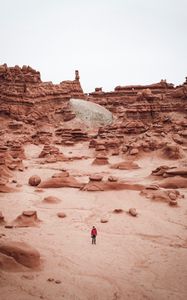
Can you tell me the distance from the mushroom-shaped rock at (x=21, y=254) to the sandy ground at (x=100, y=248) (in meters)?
0.29

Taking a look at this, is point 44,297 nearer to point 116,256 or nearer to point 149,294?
point 149,294

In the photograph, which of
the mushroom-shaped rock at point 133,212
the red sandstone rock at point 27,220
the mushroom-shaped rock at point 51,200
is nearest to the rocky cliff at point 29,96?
the mushroom-shaped rock at point 51,200

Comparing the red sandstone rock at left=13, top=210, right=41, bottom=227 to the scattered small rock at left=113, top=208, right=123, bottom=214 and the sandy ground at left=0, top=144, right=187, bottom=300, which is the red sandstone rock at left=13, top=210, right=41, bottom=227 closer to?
the sandy ground at left=0, top=144, right=187, bottom=300

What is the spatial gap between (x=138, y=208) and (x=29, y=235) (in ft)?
17.4

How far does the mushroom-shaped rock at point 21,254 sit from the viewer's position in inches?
281

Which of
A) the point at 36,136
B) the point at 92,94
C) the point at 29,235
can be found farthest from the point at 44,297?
the point at 92,94

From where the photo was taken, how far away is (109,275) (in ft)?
24.1

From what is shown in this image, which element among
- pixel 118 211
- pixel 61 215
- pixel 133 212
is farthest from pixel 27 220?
pixel 133 212

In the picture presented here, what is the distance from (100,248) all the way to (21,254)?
273cm

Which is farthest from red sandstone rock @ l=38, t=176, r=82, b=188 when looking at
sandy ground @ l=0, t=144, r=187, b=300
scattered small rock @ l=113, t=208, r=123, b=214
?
scattered small rock @ l=113, t=208, r=123, b=214

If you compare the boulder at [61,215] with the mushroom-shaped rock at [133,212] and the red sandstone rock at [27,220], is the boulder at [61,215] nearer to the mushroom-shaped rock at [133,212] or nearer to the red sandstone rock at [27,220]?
the red sandstone rock at [27,220]

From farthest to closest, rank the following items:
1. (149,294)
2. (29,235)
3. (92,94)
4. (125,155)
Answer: (92,94), (125,155), (29,235), (149,294)

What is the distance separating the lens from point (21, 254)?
23.6 ft

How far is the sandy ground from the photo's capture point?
650cm
